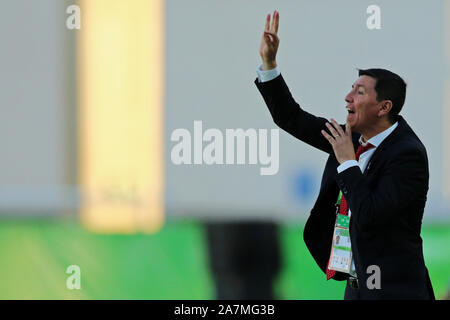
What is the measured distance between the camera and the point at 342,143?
3.01 m

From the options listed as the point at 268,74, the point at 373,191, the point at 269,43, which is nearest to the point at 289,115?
the point at 268,74

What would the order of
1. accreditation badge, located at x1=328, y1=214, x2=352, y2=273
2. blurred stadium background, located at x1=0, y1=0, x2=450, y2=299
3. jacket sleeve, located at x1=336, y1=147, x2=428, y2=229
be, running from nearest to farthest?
jacket sleeve, located at x1=336, y1=147, x2=428, y2=229
accreditation badge, located at x1=328, y1=214, x2=352, y2=273
blurred stadium background, located at x1=0, y1=0, x2=450, y2=299

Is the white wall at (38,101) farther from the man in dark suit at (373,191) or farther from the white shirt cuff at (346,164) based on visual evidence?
the white shirt cuff at (346,164)

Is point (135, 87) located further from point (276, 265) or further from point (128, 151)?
point (276, 265)

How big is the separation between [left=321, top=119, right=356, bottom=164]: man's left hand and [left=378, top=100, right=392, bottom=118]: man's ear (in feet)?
0.49

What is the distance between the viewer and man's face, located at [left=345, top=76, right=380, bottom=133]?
10.3 ft

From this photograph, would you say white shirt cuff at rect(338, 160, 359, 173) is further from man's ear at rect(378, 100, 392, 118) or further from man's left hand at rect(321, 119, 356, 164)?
man's ear at rect(378, 100, 392, 118)

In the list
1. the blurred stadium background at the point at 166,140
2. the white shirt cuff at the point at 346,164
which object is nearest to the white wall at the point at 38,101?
the blurred stadium background at the point at 166,140

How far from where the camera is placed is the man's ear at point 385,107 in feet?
10.3

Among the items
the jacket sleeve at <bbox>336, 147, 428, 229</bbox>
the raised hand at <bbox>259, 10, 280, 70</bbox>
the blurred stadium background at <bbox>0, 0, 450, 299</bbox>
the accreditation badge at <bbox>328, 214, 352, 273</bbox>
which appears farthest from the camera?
the blurred stadium background at <bbox>0, 0, 450, 299</bbox>

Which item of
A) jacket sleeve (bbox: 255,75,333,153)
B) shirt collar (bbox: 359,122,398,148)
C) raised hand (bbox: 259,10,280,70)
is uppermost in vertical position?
raised hand (bbox: 259,10,280,70)

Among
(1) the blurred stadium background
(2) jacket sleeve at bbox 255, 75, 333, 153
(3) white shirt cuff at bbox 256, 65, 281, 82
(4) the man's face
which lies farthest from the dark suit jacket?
(1) the blurred stadium background

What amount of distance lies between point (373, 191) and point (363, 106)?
0.36m

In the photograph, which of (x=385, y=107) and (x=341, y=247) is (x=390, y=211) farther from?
(x=385, y=107)
